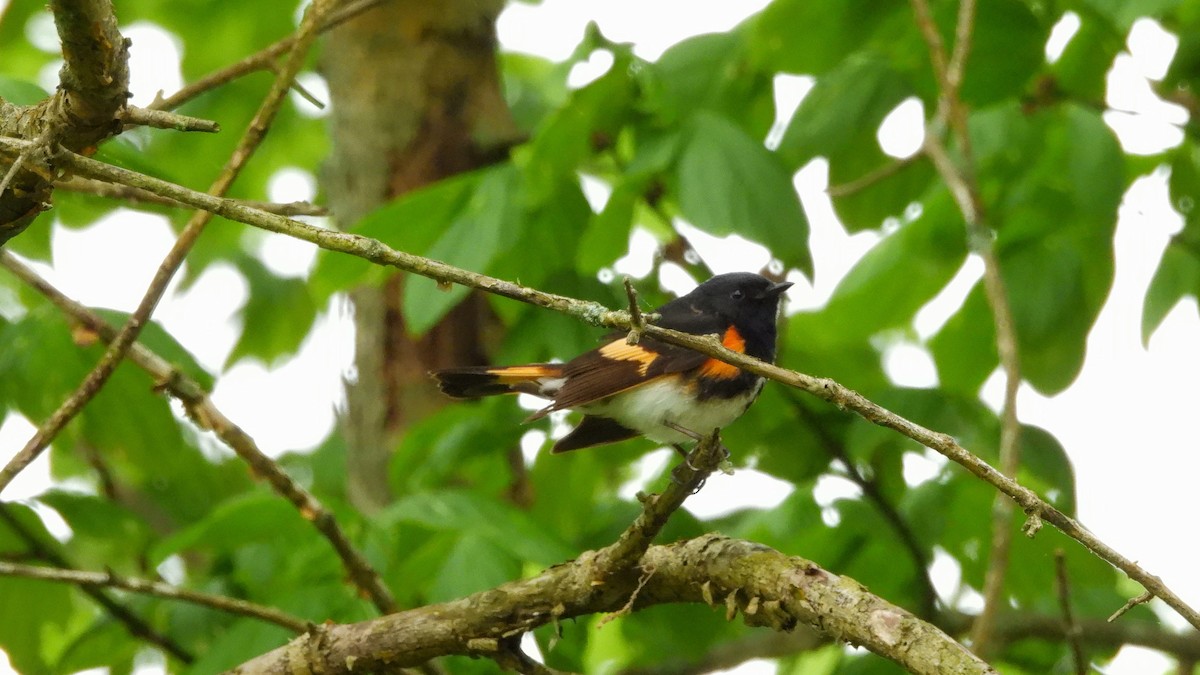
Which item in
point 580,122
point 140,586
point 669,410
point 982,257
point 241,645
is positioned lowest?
point 140,586

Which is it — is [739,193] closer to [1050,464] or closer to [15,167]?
[1050,464]

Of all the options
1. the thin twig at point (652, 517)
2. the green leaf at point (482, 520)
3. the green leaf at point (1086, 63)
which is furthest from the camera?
the green leaf at point (1086, 63)

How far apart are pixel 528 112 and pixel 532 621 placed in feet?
14.0

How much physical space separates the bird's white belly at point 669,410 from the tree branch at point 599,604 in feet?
3.70

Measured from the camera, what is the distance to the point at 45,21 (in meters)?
7.09

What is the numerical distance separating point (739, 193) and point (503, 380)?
2.81ft

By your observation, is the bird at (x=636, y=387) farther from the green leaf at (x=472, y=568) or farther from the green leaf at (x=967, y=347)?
the green leaf at (x=967, y=347)

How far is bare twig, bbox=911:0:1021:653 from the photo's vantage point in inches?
124

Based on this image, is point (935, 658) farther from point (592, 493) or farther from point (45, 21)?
point (45, 21)

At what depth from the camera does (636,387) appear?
3611 millimetres

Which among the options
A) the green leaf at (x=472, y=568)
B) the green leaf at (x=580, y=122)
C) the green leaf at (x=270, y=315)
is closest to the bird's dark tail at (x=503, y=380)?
the green leaf at (x=472, y=568)

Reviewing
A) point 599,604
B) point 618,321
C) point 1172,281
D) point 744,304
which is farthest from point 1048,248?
point 618,321

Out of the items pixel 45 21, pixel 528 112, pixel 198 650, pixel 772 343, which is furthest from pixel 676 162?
pixel 45 21

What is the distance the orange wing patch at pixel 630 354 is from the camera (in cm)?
358
